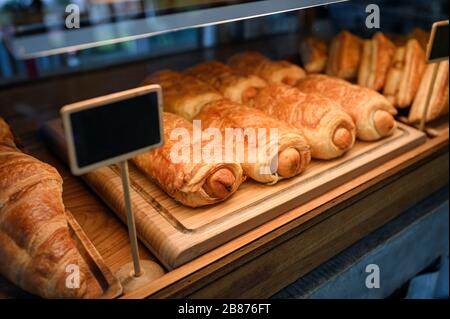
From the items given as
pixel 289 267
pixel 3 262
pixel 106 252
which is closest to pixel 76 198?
pixel 106 252

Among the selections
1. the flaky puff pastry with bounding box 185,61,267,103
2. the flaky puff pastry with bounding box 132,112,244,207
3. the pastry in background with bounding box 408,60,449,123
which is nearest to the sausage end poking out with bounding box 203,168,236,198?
the flaky puff pastry with bounding box 132,112,244,207

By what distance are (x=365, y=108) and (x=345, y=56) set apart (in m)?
0.64

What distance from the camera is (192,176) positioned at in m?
1.28

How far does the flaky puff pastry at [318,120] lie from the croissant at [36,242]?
93 centimetres

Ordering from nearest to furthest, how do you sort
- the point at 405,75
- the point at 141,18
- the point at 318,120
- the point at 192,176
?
1. the point at 141,18
2. the point at 192,176
3. the point at 318,120
4. the point at 405,75

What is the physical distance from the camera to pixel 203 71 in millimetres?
2111

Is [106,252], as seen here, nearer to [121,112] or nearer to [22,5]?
[121,112]

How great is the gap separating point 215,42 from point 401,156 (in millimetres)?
1645

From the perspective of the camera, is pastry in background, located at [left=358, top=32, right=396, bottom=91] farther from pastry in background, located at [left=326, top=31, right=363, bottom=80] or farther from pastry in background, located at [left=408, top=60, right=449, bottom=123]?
pastry in background, located at [left=408, top=60, right=449, bottom=123]

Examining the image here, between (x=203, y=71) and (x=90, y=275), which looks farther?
(x=203, y=71)

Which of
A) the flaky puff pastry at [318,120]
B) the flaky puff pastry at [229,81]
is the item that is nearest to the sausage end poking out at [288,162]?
the flaky puff pastry at [318,120]

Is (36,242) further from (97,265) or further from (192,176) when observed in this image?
(192,176)

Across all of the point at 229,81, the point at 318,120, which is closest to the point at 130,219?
the point at 318,120

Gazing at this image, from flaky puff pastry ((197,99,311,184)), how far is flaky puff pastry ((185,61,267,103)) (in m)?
0.33
